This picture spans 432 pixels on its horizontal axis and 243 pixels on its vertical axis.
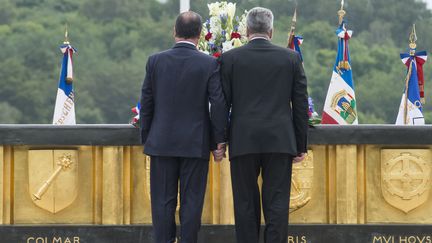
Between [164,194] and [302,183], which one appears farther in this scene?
[302,183]

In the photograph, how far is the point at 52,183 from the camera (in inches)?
419

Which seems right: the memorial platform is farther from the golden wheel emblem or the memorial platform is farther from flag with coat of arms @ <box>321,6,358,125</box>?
flag with coat of arms @ <box>321,6,358,125</box>

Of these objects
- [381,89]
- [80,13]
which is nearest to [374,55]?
[381,89]

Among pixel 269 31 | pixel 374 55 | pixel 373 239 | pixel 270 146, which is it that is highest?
pixel 374 55

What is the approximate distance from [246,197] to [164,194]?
580 mm

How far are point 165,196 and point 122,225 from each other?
1.07 meters

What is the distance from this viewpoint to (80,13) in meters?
75.8

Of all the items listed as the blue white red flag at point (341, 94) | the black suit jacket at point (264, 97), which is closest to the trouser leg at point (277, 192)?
the black suit jacket at point (264, 97)

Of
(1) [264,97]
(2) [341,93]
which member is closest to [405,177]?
(1) [264,97]

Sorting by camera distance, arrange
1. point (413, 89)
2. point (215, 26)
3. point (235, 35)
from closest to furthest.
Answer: point (235, 35)
point (215, 26)
point (413, 89)

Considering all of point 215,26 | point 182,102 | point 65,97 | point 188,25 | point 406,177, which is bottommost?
point 406,177

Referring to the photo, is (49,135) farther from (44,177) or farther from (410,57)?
(410,57)

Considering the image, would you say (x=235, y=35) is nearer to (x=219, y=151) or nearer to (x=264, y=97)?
(x=264, y=97)

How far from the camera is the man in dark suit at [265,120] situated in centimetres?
950
